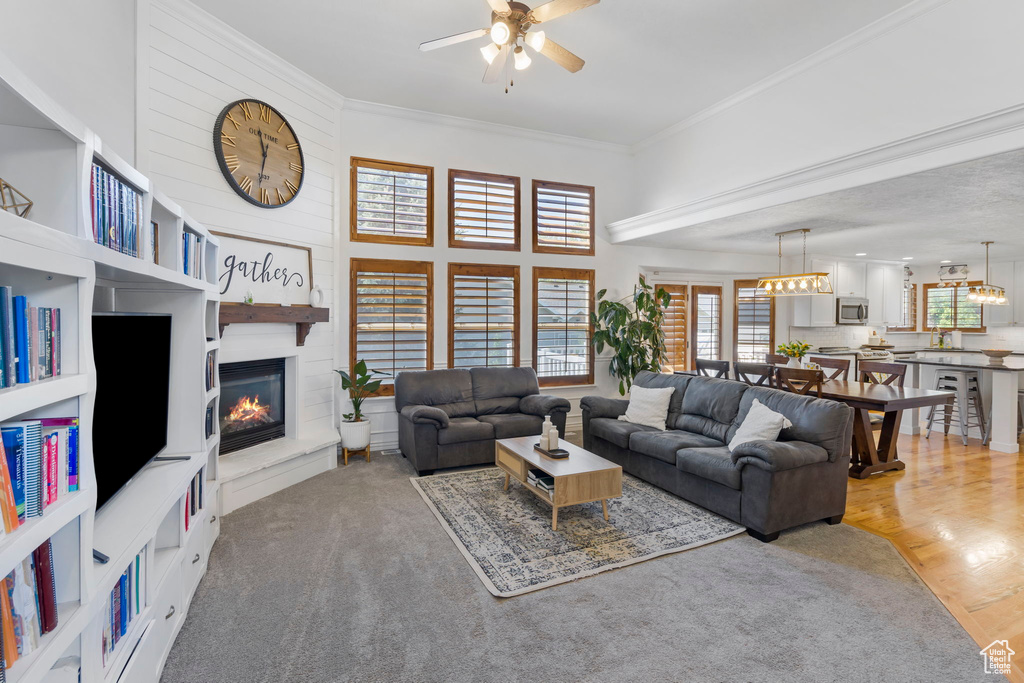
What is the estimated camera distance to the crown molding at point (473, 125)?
527 centimetres

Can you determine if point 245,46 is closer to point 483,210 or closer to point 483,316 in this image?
point 483,210

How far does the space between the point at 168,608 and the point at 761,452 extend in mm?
3301

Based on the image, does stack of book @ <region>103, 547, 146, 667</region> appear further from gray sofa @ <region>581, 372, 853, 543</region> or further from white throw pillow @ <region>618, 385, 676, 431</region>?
white throw pillow @ <region>618, 385, 676, 431</region>

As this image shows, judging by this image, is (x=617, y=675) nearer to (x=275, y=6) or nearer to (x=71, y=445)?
(x=71, y=445)

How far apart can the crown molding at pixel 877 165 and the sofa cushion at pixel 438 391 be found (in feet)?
9.59

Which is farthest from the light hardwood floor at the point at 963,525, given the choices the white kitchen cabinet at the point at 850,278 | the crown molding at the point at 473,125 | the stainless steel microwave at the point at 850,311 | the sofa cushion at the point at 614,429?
the crown molding at the point at 473,125

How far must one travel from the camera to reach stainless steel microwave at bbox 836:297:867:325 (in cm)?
831

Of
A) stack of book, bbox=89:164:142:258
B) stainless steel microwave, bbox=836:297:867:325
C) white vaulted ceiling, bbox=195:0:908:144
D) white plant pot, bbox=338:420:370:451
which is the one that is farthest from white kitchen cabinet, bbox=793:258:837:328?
stack of book, bbox=89:164:142:258

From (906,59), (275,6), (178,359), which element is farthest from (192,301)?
(906,59)

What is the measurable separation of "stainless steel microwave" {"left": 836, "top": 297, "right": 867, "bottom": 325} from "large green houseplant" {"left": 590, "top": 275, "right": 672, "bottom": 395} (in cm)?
373

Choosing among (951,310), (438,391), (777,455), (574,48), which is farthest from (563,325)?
(951,310)

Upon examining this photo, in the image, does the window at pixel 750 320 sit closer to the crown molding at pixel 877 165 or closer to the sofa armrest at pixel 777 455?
the crown molding at pixel 877 165

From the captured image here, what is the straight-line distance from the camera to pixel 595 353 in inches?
261

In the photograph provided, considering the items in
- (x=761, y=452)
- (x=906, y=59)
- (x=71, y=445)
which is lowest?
(x=761, y=452)
